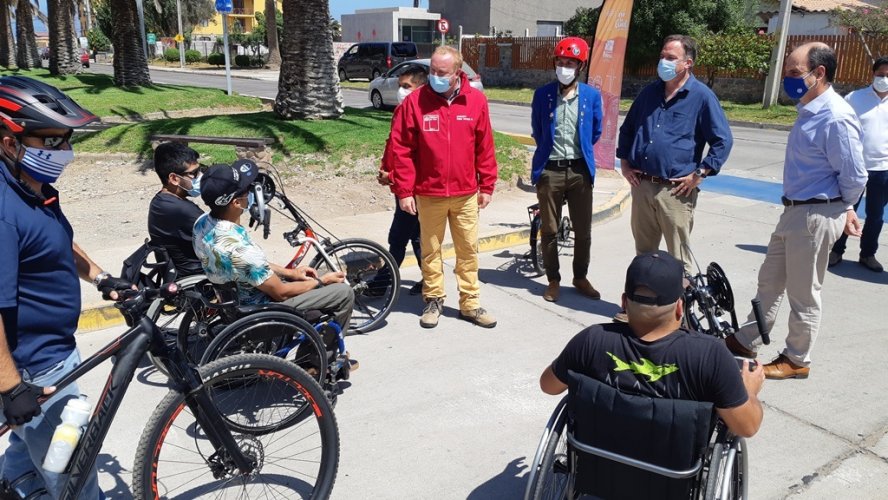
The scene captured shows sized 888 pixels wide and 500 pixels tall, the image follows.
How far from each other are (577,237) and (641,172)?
3.25 feet

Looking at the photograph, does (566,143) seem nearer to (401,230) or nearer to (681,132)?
(681,132)

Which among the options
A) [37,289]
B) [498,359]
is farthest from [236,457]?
[498,359]

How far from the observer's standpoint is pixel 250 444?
122 inches

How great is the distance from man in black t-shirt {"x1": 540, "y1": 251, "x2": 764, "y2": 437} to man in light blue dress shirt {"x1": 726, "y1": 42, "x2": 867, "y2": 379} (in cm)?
207

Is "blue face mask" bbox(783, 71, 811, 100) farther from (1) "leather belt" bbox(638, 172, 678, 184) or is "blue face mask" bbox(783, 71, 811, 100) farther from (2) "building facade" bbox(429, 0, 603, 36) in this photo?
(2) "building facade" bbox(429, 0, 603, 36)

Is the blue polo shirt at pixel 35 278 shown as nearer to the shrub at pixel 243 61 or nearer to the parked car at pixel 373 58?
the parked car at pixel 373 58

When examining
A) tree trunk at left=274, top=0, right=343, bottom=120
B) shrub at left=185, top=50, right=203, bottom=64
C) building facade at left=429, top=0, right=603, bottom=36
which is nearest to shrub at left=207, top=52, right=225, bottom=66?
shrub at left=185, top=50, right=203, bottom=64

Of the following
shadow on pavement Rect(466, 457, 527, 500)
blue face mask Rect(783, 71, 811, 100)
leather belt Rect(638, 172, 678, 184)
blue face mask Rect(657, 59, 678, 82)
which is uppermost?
blue face mask Rect(657, 59, 678, 82)

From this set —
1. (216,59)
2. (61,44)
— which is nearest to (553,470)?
(61,44)

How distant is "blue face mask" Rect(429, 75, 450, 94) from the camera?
5.01m

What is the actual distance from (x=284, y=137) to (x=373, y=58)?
940 inches

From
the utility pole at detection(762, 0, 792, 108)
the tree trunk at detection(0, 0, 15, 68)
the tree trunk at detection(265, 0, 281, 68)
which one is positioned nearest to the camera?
the utility pole at detection(762, 0, 792, 108)

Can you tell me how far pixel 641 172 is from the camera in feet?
17.1

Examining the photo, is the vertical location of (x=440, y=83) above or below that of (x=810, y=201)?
above
